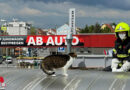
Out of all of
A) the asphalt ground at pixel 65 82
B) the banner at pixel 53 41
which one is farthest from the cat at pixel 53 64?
the banner at pixel 53 41

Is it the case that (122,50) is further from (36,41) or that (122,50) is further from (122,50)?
(36,41)

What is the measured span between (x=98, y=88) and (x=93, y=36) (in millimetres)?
21769

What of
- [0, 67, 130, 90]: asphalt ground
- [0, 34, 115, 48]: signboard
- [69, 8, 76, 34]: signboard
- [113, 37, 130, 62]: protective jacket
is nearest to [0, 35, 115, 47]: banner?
[0, 34, 115, 48]: signboard

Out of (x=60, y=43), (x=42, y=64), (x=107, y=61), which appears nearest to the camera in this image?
(x=42, y=64)

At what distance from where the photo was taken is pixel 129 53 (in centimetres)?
758

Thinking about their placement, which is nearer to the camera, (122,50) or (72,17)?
(122,50)

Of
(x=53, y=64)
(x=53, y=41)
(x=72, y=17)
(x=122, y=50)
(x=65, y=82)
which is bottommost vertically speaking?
(x=65, y=82)

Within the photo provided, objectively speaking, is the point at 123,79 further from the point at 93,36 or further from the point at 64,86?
the point at 93,36

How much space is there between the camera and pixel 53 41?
2573 centimetres

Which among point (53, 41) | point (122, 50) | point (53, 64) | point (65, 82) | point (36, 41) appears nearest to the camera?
point (65, 82)

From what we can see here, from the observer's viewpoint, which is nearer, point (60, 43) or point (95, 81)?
point (95, 81)

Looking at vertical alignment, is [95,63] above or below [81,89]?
below

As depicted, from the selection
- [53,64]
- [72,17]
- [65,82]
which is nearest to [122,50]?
[53,64]

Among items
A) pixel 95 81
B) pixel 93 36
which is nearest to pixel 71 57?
pixel 95 81
